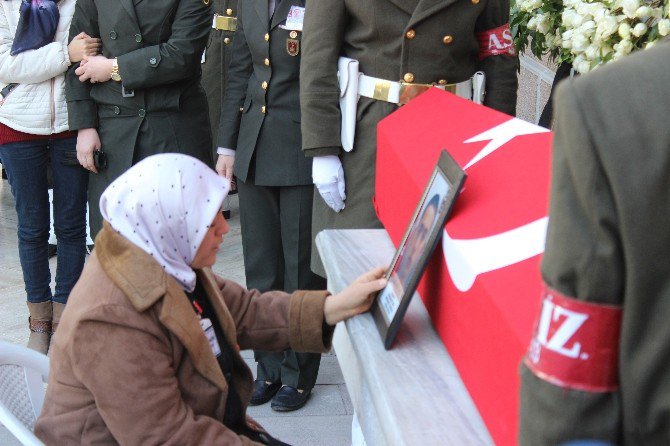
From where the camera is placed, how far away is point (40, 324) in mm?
3939

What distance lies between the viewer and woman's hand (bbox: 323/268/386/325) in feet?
6.14

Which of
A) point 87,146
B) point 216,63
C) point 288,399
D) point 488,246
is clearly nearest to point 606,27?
point 488,246

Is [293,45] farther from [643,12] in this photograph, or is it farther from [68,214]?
[643,12]

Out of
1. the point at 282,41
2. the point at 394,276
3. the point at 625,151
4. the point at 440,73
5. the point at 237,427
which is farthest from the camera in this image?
the point at 282,41

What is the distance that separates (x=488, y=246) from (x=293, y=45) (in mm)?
1933

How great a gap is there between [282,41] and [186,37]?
0.56 meters

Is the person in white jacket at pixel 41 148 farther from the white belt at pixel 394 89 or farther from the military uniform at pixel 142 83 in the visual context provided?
the white belt at pixel 394 89

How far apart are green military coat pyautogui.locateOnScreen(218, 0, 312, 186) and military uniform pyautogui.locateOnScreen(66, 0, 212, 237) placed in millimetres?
310

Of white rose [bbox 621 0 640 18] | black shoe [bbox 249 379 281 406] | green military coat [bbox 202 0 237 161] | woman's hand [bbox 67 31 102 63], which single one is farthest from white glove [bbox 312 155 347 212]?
green military coat [bbox 202 0 237 161]

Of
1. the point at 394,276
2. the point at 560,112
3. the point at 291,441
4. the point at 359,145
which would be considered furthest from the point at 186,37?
the point at 560,112

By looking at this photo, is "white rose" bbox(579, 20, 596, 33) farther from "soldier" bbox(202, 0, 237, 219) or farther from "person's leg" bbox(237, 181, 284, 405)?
"soldier" bbox(202, 0, 237, 219)

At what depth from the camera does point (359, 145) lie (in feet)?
9.25

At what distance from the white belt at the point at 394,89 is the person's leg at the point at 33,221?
5.32 feet

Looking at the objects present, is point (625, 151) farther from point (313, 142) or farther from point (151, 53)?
point (151, 53)
